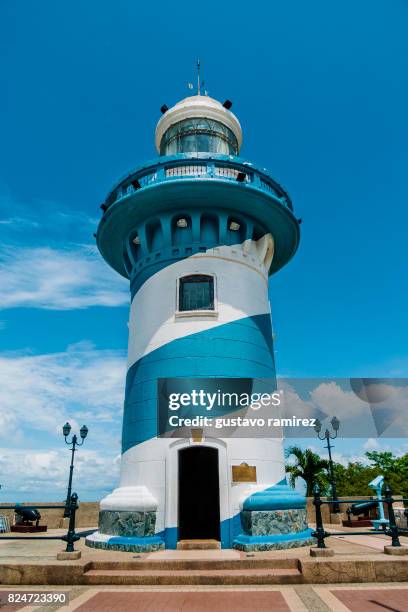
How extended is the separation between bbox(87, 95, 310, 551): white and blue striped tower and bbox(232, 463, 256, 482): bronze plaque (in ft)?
0.31

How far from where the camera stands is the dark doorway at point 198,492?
12281 mm

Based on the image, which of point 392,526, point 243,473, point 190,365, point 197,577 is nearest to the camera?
point 197,577

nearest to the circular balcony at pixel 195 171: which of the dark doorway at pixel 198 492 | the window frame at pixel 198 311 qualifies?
the window frame at pixel 198 311

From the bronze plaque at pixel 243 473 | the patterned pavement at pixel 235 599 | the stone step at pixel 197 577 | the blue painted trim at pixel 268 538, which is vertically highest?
the bronze plaque at pixel 243 473

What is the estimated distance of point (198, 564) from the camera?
770 cm

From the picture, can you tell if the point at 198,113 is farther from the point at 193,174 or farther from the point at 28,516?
the point at 28,516

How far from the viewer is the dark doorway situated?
12281 millimetres

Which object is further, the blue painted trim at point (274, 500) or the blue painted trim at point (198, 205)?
the blue painted trim at point (198, 205)

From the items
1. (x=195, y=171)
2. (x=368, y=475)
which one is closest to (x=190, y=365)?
(x=195, y=171)

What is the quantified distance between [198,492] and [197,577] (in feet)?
18.2

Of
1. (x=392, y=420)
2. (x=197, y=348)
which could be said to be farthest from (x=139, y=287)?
(x=392, y=420)

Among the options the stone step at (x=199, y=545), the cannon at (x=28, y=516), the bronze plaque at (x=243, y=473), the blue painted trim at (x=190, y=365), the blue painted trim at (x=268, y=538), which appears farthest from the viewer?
the cannon at (x=28, y=516)

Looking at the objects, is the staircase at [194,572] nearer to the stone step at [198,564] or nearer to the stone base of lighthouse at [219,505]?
the stone step at [198,564]

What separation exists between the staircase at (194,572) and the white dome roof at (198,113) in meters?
13.4
